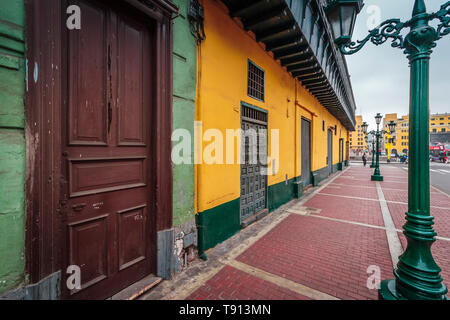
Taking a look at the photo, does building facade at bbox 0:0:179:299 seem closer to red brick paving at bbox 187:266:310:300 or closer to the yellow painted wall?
the yellow painted wall

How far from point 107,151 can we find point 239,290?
2715 millimetres

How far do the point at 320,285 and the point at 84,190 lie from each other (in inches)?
141

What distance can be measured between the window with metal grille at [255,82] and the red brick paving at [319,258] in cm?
378

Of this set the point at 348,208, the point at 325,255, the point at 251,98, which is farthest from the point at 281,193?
the point at 251,98

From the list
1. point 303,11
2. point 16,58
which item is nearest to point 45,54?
point 16,58

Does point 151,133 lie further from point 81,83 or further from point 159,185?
point 81,83

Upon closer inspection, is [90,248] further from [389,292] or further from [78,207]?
[389,292]

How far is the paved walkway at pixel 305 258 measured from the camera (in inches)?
116

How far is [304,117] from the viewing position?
31.2 feet

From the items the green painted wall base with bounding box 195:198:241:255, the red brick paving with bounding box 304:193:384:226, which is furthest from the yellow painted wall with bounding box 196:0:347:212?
the red brick paving with bounding box 304:193:384:226

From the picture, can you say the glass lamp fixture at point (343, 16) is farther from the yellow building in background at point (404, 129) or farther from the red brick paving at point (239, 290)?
the yellow building in background at point (404, 129)

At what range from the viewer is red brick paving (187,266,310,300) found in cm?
281

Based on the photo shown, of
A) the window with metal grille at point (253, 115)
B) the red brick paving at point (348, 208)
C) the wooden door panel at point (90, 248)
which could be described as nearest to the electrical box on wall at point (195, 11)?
the window with metal grille at point (253, 115)

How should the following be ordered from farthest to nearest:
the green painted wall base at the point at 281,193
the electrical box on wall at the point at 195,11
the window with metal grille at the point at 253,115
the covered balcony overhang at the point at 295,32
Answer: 1. the green painted wall base at the point at 281,193
2. the window with metal grille at the point at 253,115
3. the covered balcony overhang at the point at 295,32
4. the electrical box on wall at the point at 195,11
